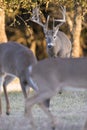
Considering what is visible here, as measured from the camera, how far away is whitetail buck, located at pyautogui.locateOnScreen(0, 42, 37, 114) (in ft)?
32.6

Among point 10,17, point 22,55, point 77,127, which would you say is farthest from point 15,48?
point 10,17

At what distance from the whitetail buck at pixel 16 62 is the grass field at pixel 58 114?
51cm

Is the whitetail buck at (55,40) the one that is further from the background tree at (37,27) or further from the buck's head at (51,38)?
the background tree at (37,27)

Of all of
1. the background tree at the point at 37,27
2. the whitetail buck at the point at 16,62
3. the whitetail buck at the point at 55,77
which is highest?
the whitetail buck at the point at 55,77

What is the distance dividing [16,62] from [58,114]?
116cm

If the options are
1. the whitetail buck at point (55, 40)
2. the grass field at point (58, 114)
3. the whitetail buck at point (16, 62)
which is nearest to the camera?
the grass field at point (58, 114)

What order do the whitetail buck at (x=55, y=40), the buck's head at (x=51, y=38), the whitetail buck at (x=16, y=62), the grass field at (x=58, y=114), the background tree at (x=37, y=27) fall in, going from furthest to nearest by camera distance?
the background tree at (x=37, y=27) → the whitetail buck at (x=55, y=40) → the buck's head at (x=51, y=38) → the whitetail buck at (x=16, y=62) → the grass field at (x=58, y=114)

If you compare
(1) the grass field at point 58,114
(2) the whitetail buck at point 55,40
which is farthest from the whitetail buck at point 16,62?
(2) the whitetail buck at point 55,40

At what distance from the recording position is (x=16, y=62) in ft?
33.6

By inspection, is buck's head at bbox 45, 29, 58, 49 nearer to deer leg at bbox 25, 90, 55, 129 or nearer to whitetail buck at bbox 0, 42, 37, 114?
whitetail buck at bbox 0, 42, 37, 114

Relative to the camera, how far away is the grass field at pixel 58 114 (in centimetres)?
870

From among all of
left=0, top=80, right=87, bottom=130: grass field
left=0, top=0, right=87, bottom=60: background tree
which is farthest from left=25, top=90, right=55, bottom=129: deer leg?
left=0, top=0, right=87, bottom=60: background tree

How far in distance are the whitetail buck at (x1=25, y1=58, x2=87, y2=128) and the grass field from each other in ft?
1.50

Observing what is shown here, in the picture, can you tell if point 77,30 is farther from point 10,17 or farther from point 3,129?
point 3,129
